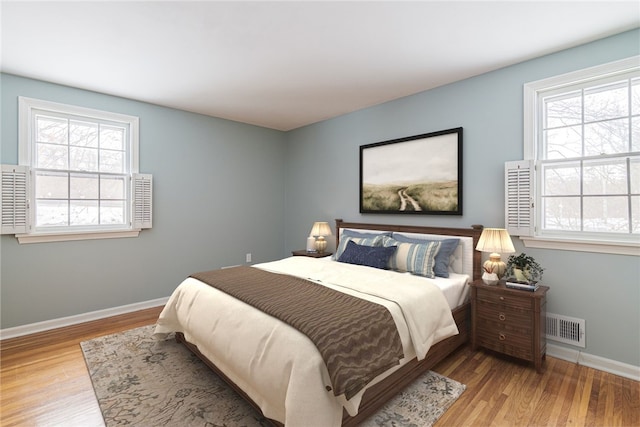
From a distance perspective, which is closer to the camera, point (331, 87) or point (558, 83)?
point (558, 83)

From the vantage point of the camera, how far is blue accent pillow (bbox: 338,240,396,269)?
10.2 feet

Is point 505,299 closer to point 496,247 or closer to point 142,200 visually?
point 496,247

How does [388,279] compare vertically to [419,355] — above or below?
above

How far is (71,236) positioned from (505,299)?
14.5 ft

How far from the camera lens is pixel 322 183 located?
15.3 feet

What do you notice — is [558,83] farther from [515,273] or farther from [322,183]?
[322,183]

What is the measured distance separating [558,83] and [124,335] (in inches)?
185

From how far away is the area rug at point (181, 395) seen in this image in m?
1.82

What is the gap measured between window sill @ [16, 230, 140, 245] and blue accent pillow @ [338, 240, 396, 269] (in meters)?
2.68

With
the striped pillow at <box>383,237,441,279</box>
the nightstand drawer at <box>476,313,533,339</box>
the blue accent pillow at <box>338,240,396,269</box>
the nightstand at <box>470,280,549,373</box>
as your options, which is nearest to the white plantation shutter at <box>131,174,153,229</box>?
the blue accent pillow at <box>338,240,396,269</box>

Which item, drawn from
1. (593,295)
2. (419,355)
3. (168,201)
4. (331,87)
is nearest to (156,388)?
(419,355)

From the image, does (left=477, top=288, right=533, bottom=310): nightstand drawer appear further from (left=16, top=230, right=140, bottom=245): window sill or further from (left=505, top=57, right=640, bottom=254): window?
(left=16, top=230, right=140, bottom=245): window sill

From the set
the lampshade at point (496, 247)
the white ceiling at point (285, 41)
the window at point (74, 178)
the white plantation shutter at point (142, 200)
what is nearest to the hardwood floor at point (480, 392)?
the lampshade at point (496, 247)

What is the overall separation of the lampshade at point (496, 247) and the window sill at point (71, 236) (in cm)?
392
